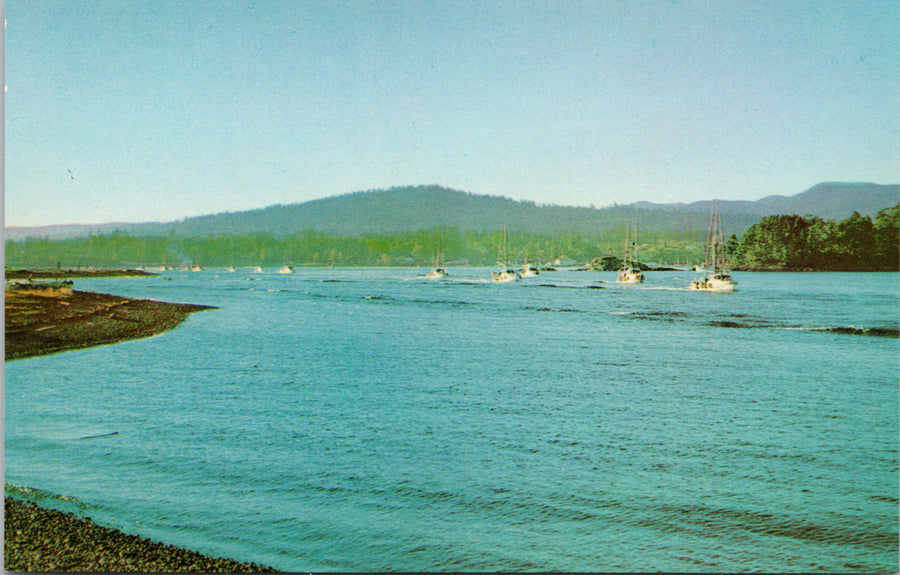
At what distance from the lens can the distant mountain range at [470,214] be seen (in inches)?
174

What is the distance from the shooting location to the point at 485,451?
4.25m

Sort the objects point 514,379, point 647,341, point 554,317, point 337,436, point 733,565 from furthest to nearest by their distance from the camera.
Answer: point 554,317, point 647,341, point 514,379, point 337,436, point 733,565

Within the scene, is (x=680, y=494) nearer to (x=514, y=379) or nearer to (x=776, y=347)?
(x=514, y=379)

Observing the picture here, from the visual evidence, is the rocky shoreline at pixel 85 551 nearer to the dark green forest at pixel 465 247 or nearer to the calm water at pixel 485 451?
the calm water at pixel 485 451

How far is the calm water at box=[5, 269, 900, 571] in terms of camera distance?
289 cm

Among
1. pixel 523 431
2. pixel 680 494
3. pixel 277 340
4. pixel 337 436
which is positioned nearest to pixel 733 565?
pixel 680 494

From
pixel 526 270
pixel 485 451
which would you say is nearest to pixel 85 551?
pixel 485 451

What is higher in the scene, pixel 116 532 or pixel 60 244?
pixel 60 244

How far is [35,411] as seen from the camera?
4.65 m

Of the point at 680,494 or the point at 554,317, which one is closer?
the point at 680,494

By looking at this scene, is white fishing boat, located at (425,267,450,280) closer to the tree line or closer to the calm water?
the calm water

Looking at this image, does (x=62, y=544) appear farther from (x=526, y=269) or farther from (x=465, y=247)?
(x=526, y=269)

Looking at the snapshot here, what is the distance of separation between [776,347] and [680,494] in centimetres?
667

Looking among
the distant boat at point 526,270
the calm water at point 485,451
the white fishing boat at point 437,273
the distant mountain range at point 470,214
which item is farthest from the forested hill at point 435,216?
the distant boat at point 526,270
